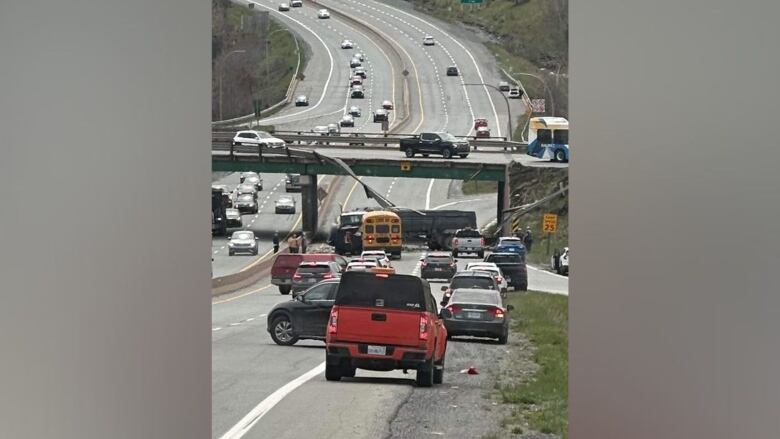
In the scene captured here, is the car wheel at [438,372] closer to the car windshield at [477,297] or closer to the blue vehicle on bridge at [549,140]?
the car windshield at [477,297]

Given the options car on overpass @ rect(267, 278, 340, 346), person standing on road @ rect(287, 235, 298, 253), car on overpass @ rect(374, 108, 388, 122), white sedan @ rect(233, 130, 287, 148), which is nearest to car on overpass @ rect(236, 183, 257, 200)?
white sedan @ rect(233, 130, 287, 148)

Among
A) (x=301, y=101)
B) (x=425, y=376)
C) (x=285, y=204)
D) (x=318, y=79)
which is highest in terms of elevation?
(x=318, y=79)

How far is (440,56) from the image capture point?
8617 millimetres

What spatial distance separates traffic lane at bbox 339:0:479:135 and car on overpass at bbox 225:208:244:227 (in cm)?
156

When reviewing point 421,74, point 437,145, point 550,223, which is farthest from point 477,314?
point 421,74

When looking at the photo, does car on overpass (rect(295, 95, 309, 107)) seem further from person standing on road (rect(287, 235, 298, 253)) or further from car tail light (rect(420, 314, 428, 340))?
car tail light (rect(420, 314, 428, 340))

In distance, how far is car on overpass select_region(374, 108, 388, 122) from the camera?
826cm

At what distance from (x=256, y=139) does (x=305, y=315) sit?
1325 mm

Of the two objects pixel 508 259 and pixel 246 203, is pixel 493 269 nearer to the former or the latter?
pixel 508 259

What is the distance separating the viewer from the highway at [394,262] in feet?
24.0

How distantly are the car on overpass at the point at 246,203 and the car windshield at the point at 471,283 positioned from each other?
1.45 meters
